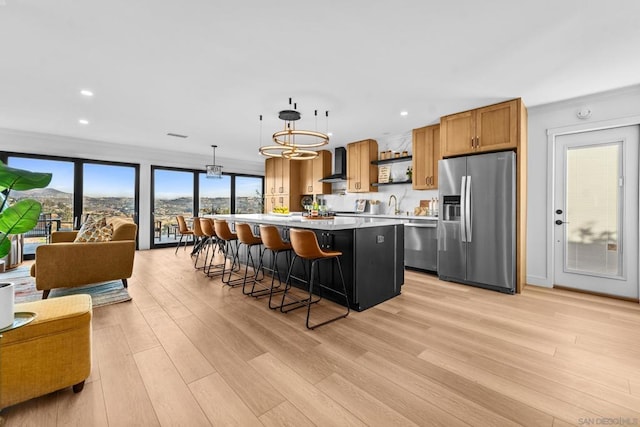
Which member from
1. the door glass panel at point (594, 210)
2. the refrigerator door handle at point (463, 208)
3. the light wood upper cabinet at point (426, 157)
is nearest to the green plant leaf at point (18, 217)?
the refrigerator door handle at point (463, 208)

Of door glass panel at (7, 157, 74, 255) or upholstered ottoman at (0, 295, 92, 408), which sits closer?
upholstered ottoman at (0, 295, 92, 408)

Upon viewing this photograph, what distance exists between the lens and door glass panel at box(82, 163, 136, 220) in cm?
629

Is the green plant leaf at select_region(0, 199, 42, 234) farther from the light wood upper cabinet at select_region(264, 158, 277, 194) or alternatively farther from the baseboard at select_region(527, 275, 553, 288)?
the light wood upper cabinet at select_region(264, 158, 277, 194)

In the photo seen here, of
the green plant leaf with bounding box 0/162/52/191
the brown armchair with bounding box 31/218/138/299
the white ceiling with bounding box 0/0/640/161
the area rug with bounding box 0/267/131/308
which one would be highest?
the white ceiling with bounding box 0/0/640/161

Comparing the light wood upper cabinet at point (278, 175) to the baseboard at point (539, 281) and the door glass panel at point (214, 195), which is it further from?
the baseboard at point (539, 281)

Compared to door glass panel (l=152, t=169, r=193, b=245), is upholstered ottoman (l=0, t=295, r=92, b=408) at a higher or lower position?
lower

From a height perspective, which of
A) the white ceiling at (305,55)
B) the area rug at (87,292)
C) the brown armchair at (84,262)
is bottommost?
the area rug at (87,292)

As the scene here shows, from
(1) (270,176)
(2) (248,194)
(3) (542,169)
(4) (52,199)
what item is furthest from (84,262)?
(3) (542,169)

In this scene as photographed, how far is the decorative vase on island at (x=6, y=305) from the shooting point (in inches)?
53.8

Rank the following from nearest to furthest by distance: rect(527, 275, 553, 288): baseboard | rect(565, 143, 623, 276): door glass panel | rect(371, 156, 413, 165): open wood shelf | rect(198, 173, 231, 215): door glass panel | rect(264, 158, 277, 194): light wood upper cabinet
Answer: rect(565, 143, 623, 276): door glass panel < rect(527, 275, 553, 288): baseboard < rect(371, 156, 413, 165): open wood shelf < rect(198, 173, 231, 215): door glass panel < rect(264, 158, 277, 194): light wood upper cabinet

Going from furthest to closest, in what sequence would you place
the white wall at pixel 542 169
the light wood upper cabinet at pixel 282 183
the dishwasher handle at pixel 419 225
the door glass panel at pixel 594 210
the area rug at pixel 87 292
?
the light wood upper cabinet at pixel 282 183
the dishwasher handle at pixel 419 225
the white wall at pixel 542 169
the door glass panel at pixel 594 210
the area rug at pixel 87 292

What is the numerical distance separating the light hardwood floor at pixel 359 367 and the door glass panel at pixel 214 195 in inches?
202

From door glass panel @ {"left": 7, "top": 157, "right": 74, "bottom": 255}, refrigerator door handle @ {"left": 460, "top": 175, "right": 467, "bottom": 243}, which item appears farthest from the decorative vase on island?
door glass panel @ {"left": 7, "top": 157, "right": 74, "bottom": 255}

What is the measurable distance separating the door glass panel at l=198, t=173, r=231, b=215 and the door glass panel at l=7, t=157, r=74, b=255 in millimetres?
2769
